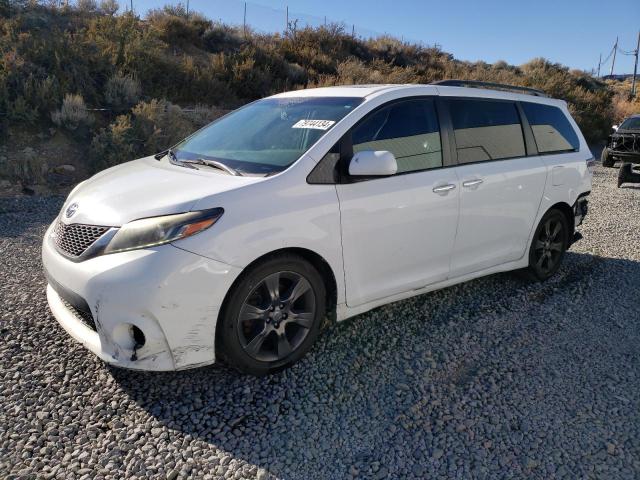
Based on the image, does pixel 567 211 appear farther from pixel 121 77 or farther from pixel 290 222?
pixel 121 77

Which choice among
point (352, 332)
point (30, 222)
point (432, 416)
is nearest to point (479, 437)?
point (432, 416)

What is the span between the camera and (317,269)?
3398 mm

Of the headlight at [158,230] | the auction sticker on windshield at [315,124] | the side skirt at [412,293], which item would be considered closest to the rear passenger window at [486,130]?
the side skirt at [412,293]

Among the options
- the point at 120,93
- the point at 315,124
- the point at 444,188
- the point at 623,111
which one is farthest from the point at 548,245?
the point at 623,111

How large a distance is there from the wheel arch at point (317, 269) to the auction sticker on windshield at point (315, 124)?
0.88m

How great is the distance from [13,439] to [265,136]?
7.98 ft

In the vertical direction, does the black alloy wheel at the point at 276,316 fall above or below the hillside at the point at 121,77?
below

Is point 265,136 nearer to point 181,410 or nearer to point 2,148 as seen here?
point 181,410

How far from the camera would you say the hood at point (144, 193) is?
9.70ft

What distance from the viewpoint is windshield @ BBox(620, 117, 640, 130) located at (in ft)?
47.5

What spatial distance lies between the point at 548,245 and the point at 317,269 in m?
2.84

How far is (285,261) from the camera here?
10.3 feet

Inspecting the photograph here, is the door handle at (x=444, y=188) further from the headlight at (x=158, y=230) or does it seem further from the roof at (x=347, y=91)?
the headlight at (x=158, y=230)

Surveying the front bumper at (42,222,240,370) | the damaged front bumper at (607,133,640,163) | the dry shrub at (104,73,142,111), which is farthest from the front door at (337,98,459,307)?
the damaged front bumper at (607,133,640,163)
